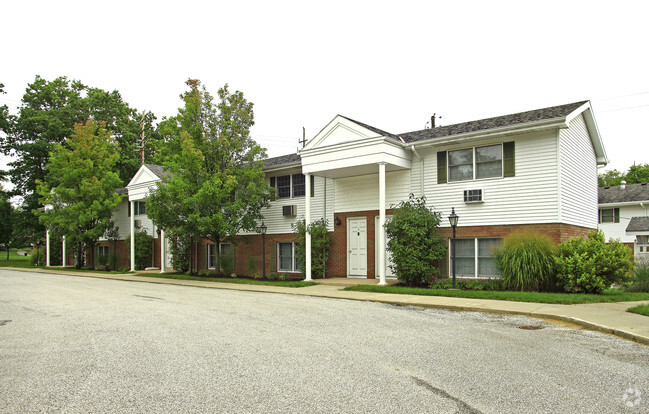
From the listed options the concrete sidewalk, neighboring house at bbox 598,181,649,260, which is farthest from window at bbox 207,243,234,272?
neighboring house at bbox 598,181,649,260

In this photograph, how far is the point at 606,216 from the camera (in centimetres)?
3328

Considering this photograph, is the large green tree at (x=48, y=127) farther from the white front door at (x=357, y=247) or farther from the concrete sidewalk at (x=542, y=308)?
the concrete sidewalk at (x=542, y=308)

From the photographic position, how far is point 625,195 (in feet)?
108

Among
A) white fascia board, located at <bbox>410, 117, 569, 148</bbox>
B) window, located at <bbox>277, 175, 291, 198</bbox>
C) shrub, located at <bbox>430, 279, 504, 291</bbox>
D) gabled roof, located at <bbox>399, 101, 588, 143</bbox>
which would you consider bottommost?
shrub, located at <bbox>430, 279, 504, 291</bbox>

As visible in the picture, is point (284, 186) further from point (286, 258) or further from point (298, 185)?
point (286, 258)

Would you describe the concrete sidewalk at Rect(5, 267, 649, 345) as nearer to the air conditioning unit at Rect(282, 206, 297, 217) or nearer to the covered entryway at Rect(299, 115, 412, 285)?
the covered entryway at Rect(299, 115, 412, 285)

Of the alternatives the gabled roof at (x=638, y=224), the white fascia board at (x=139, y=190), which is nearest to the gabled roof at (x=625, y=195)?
the gabled roof at (x=638, y=224)

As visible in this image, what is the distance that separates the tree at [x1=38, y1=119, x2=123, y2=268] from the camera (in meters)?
32.0

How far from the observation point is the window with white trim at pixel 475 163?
→ 16.2 metres

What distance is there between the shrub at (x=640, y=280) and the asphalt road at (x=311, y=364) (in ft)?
23.4

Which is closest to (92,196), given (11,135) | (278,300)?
(11,135)

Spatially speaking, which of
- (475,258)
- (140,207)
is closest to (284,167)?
(475,258)

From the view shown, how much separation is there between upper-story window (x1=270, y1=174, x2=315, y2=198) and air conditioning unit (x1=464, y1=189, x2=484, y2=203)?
745cm

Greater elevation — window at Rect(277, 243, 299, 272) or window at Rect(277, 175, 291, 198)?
window at Rect(277, 175, 291, 198)
